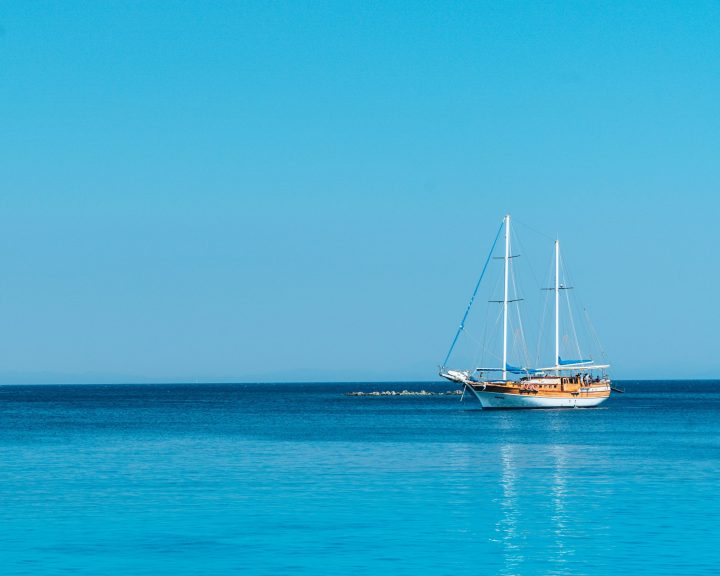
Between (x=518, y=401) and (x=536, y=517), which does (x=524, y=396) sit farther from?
(x=536, y=517)

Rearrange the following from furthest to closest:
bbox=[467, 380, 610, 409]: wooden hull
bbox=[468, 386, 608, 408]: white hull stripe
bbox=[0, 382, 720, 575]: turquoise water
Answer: bbox=[468, 386, 608, 408]: white hull stripe
bbox=[467, 380, 610, 409]: wooden hull
bbox=[0, 382, 720, 575]: turquoise water

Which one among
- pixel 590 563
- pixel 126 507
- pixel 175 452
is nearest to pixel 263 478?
pixel 126 507

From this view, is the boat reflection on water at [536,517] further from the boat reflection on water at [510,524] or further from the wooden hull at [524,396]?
the wooden hull at [524,396]

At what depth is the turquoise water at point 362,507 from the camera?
33.0 m

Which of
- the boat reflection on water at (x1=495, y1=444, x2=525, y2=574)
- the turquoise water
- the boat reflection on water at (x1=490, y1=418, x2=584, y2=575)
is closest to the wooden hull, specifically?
the turquoise water

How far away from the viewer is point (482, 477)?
173 ft

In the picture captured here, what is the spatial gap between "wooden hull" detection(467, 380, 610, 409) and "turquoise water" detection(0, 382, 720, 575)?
45471 millimetres

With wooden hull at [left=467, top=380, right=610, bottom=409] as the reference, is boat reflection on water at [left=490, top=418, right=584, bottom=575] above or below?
below

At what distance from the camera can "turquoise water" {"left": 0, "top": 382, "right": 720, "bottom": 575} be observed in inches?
A: 1299

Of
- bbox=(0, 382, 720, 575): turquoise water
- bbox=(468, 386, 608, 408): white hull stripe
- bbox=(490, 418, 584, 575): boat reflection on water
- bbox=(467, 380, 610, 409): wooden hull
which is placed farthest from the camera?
bbox=(468, 386, 608, 408): white hull stripe

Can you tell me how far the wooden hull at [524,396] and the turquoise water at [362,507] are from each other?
149 feet

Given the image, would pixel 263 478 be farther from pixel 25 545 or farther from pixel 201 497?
pixel 25 545

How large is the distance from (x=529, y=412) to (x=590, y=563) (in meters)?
98.1

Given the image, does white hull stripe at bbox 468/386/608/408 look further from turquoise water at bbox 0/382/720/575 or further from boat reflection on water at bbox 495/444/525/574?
boat reflection on water at bbox 495/444/525/574
